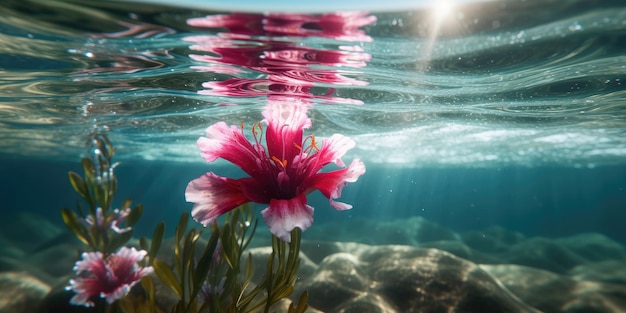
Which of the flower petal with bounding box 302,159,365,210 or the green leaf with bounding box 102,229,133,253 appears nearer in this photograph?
the flower petal with bounding box 302,159,365,210

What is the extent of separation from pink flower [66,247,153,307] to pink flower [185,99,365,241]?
99.1 inches

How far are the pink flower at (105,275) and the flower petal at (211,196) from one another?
8.17 feet

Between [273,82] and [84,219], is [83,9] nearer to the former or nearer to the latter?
[84,219]

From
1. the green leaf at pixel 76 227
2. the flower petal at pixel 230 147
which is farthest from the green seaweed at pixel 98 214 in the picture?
the flower petal at pixel 230 147

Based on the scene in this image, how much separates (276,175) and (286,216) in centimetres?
44

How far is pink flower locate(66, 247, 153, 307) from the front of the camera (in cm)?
443

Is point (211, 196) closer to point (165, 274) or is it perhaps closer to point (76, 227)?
point (165, 274)

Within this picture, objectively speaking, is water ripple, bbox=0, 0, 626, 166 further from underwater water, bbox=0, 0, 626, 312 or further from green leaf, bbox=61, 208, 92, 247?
green leaf, bbox=61, 208, 92, 247

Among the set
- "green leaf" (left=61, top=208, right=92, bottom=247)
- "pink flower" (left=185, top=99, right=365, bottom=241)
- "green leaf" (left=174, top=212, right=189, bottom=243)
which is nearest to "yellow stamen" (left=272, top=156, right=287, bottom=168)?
"pink flower" (left=185, top=99, right=365, bottom=241)

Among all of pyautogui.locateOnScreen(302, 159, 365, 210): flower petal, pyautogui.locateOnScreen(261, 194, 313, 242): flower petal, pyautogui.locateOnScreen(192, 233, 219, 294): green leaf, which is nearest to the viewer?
pyautogui.locateOnScreen(261, 194, 313, 242): flower petal

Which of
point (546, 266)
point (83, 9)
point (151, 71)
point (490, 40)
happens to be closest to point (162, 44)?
point (83, 9)

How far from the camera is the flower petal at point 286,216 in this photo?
2.37 metres

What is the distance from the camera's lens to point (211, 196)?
2.61 meters

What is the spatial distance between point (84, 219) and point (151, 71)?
4.00 metres
